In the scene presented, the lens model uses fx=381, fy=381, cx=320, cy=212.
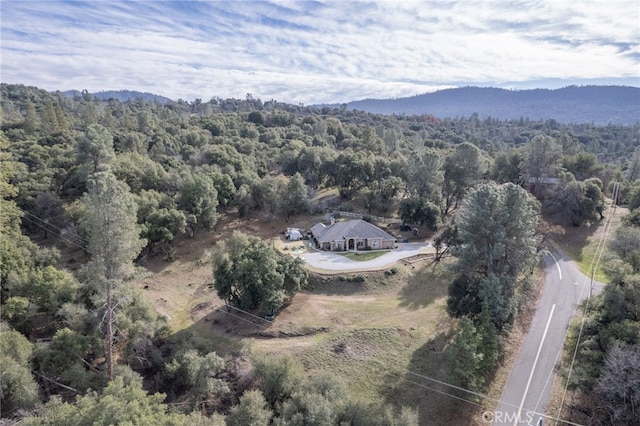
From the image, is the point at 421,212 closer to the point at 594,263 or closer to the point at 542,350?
the point at 594,263

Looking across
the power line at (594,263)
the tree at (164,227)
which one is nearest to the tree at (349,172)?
the tree at (164,227)

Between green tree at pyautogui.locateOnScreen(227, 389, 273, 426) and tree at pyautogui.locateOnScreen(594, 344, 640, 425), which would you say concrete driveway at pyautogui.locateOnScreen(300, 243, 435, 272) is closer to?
green tree at pyautogui.locateOnScreen(227, 389, 273, 426)

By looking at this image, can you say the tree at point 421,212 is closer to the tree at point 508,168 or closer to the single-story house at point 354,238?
the single-story house at point 354,238

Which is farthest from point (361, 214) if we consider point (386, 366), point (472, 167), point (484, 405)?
point (484, 405)

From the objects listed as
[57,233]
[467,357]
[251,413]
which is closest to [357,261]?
[467,357]

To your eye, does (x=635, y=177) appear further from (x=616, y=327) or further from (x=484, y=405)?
(x=484, y=405)

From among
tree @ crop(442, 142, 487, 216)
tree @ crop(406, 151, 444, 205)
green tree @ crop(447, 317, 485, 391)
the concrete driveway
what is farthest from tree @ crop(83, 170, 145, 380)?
tree @ crop(442, 142, 487, 216)
